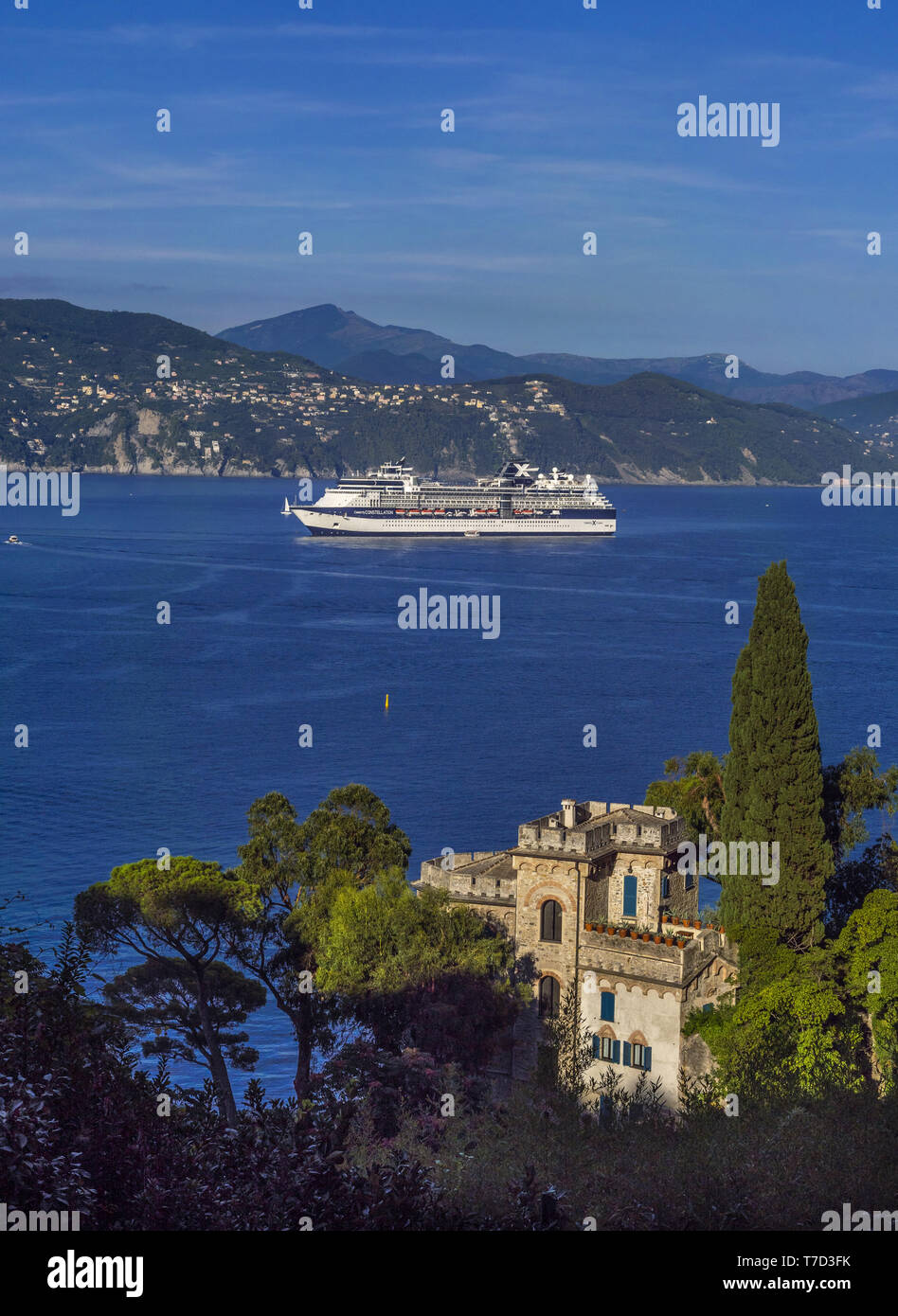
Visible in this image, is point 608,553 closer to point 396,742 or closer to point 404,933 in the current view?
point 396,742

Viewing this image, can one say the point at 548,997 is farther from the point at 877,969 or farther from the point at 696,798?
the point at 696,798

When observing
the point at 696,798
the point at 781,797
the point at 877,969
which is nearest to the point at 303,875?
the point at 781,797

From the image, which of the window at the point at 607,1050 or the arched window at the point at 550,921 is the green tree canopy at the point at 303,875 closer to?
the arched window at the point at 550,921

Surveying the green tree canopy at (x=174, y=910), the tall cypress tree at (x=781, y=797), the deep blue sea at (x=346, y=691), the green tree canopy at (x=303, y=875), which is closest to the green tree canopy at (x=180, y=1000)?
the green tree canopy at (x=174, y=910)

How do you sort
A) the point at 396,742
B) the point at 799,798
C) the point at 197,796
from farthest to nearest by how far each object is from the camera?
the point at 396,742, the point at 197,796, the point at 799,798

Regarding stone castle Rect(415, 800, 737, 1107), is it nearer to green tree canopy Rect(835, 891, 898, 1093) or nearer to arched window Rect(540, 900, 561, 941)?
arched window Rect(540, 900, 561, 941)

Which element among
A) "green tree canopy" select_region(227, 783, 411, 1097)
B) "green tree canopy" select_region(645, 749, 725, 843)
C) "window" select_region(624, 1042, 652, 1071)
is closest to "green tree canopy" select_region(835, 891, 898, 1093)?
"window" select_region(624, 1042, 652, 1071)
